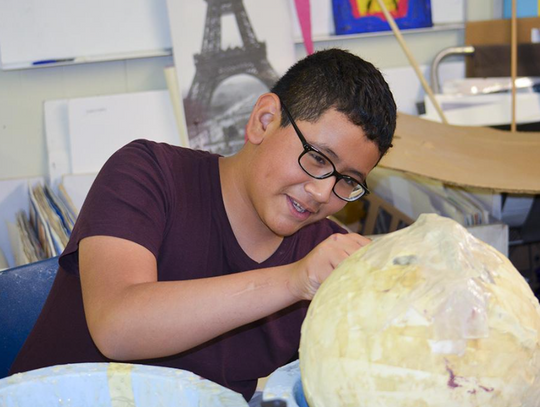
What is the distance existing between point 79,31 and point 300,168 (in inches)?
75.9

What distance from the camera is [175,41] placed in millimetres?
2797

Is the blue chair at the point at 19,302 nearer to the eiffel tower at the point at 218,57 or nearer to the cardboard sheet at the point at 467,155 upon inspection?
the cardboard sheet at the point at 467,155

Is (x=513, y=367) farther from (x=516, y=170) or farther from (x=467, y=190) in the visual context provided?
(x=467, y=190)

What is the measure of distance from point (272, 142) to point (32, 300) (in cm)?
58

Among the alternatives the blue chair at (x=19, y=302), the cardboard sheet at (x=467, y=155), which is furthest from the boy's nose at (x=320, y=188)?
the cardboard sheet at (x=467, y=155)

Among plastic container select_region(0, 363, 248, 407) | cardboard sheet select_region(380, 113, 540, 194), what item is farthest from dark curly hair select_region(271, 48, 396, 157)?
cardboard sheet select_region(380, 113, 540, 194)

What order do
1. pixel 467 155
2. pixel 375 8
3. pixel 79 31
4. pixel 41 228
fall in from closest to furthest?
pixel 467 155
pixel 41 228
pixel 79 31
pixel 375 8

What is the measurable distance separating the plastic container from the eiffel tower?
2.07 m

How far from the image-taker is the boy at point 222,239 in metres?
0.95

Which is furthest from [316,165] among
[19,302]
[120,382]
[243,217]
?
[19,302]

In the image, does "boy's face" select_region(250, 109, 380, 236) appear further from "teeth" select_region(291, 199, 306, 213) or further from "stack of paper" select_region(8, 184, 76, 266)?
"stack of paper" select_region(8, 184, 76, 266)

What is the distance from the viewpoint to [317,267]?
919 mm

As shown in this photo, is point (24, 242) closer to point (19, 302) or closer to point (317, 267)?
point (19, 302)

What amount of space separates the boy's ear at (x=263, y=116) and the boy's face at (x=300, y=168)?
0.06ft
